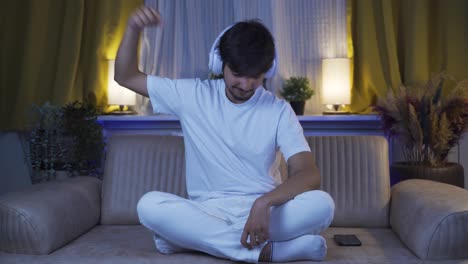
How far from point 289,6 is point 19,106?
1.82 meters

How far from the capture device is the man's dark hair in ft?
6.37

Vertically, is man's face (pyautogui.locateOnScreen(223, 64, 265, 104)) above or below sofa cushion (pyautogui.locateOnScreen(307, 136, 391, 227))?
above

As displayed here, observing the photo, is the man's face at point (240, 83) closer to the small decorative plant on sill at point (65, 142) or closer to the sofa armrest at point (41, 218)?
the sofa armrest at point (41, 218)

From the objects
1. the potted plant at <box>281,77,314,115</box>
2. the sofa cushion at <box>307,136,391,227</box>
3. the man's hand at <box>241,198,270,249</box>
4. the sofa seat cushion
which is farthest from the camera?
the potted plant at <box>281,77,314,115</box>

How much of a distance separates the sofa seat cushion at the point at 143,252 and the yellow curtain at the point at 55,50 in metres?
1.60

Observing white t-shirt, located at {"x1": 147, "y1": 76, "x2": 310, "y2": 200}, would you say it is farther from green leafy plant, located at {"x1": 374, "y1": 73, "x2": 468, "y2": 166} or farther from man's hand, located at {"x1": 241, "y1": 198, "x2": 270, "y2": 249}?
green leafy plant, located at {"x1": 374, "y1": 73, "x2": 468, "y2": 166}

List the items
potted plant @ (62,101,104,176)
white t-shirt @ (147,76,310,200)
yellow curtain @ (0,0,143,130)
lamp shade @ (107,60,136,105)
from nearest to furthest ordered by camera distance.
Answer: white t-shirt @ (147,76,310,200) < potted plant @ (62,101,104,176) < lamp shade @ (107,60,136,105) < yellow curtain @ (0,0,143,130)

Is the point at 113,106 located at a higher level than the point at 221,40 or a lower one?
lower

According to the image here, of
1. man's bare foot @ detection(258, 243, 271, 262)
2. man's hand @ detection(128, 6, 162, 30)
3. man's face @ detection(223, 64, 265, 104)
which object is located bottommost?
man's bare foot @ detection(258, 243, 271, 262)

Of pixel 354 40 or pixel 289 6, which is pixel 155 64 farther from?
pixel 354 40

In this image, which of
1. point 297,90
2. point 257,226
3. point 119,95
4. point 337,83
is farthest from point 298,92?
point 257,226

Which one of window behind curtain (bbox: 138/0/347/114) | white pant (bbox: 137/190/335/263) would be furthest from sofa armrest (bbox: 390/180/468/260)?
window behind curtain (bbox: 138/0/347/114)

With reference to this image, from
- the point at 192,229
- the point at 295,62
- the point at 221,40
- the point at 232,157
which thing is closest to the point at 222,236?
the point at 192,229

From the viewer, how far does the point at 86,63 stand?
3.79 meters
